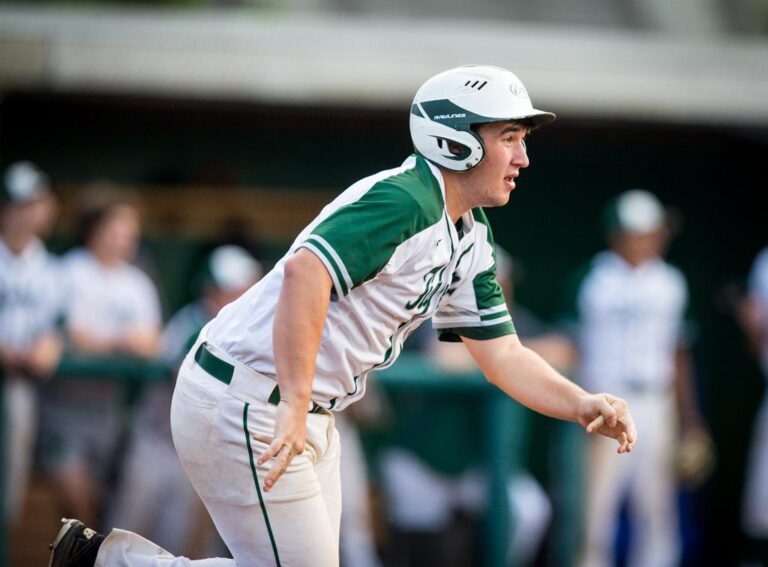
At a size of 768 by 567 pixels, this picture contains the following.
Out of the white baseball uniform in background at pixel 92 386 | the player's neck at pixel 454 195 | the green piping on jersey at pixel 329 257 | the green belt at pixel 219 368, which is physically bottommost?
the white baseball uniform in background at pixel 92 386

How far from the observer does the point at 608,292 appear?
7723 mm

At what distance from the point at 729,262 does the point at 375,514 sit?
143 inches

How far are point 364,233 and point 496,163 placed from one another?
524mm

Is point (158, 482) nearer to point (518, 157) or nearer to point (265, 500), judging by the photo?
point (265, 500)

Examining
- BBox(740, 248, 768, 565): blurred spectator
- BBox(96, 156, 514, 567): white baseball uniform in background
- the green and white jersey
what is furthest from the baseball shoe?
BBox(740, 248, 768, 565): blurred spectator

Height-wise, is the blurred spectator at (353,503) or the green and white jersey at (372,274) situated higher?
the green and white jersey at (372,274)

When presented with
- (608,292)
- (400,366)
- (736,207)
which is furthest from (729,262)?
(400,366)

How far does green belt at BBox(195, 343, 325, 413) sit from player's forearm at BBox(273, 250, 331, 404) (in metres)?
0.23

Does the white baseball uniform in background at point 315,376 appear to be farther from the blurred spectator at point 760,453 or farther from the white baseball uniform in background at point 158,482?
the blurred spectator at point 760,453

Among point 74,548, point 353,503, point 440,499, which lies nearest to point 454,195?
point 74,548

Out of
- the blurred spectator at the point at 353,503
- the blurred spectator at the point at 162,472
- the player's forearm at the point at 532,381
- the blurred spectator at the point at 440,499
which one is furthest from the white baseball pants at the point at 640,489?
the player's forearm at the point at 532,381

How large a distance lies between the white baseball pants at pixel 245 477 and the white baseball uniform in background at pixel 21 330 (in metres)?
3.21

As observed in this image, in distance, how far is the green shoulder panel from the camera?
10.8ft

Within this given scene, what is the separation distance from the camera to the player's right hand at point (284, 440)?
3.16 m
